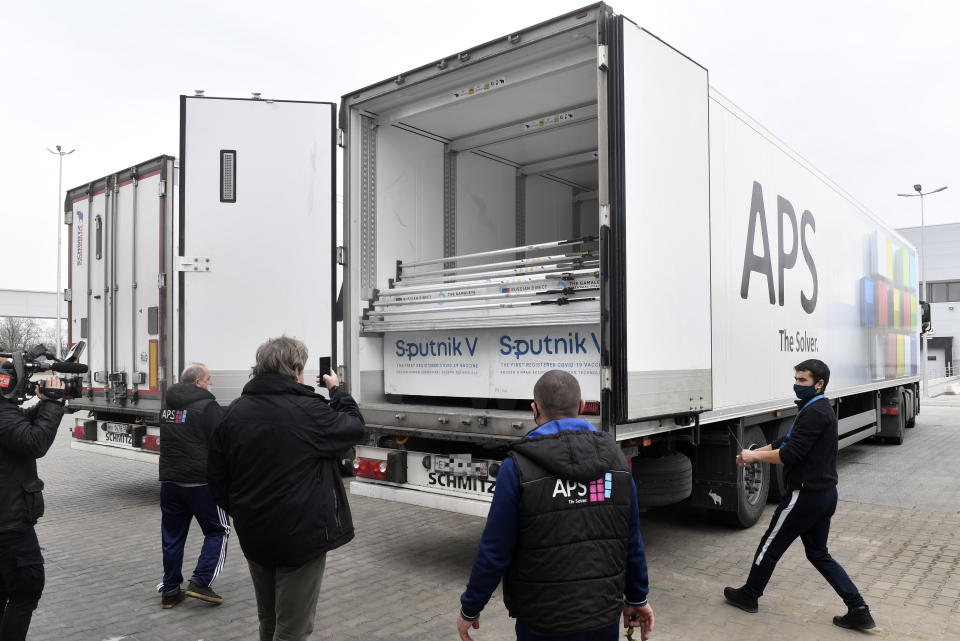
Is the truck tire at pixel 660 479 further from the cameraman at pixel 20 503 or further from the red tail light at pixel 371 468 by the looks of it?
the cameraman at pixel 20 503

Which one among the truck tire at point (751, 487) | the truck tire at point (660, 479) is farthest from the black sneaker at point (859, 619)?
the truck tire at point (751, 487)

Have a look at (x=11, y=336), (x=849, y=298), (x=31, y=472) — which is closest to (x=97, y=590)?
(x=31, y=472)

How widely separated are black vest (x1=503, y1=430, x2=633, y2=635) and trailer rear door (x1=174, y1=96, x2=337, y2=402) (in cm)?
461

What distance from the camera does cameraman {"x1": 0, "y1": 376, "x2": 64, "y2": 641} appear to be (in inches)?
126

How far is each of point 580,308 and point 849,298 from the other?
218 inches

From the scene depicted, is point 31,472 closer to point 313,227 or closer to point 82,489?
point 313,227

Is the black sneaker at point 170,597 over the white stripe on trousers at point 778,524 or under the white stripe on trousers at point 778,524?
under

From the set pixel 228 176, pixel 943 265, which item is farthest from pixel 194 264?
pixel 943 265

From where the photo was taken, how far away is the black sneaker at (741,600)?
4504 mm

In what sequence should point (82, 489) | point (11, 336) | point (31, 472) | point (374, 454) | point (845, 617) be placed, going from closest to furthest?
point (31, 472)
point (845, 617)
point (374, 454)
point (82, 489)
point (11, 336)

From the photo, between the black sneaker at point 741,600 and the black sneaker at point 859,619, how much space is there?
50 centimetres

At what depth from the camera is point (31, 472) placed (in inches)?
133

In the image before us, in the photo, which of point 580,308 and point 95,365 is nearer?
point 580,308

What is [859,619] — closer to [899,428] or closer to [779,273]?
[779,273]
